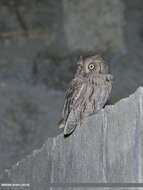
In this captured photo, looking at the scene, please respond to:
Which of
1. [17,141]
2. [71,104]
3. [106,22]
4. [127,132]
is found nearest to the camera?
[127,132]

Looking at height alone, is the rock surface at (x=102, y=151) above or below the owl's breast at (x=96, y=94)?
below

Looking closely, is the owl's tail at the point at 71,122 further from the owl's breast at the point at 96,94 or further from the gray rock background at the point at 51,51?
the gray rock background at the point at 51,51

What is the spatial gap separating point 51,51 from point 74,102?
5827 millimetres

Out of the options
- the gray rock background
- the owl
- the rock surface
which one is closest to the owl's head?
the owl

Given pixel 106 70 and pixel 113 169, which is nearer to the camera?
pixel 113 169

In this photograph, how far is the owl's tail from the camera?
2.77 meters

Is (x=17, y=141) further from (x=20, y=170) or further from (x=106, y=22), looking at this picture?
(x=20, y=170)

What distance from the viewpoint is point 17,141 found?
7.00 metres

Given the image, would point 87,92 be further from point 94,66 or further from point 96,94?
point 94,66

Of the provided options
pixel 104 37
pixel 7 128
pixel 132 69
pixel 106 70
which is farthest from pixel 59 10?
pixel 106 70

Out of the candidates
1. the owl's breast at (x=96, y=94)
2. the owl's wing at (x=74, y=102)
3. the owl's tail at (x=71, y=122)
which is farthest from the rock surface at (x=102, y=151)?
the owl's breast at (x=96, y=94)

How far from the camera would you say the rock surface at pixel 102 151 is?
202cm

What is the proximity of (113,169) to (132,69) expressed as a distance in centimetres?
596

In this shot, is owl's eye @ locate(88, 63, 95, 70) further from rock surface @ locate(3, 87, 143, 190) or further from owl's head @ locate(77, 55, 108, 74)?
rock surface @ locate(3, 87, 143, 190)
